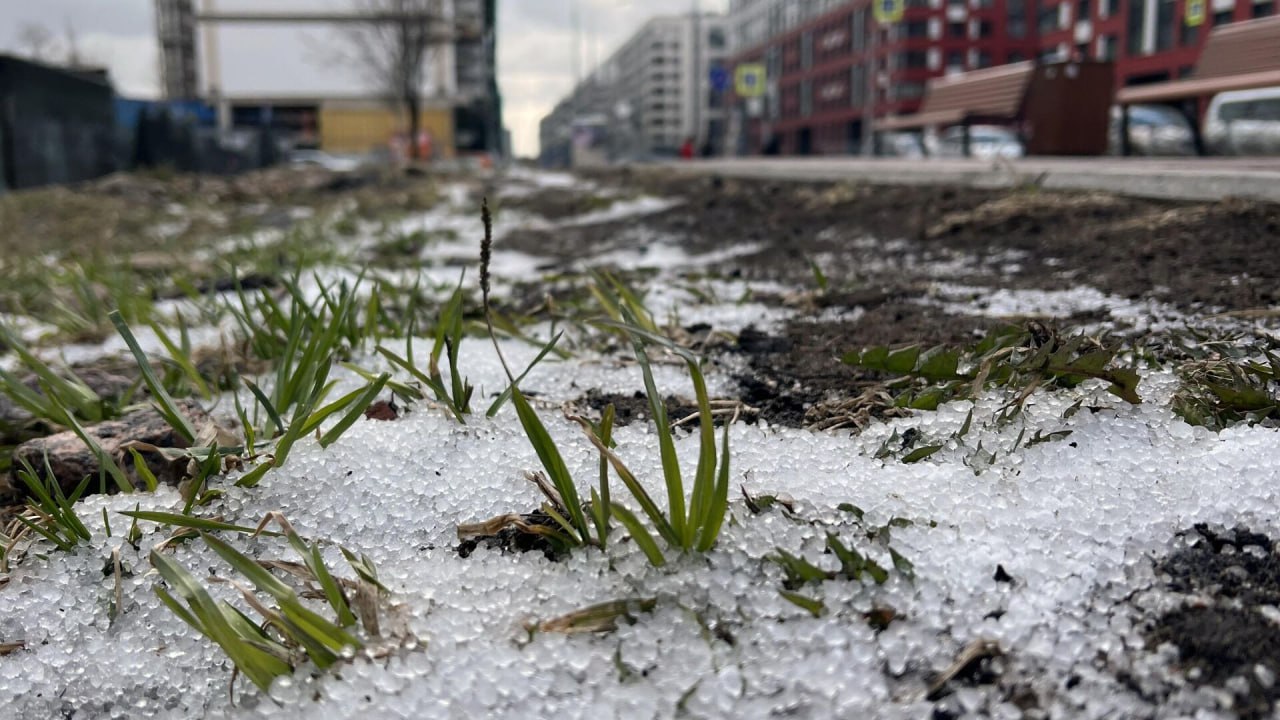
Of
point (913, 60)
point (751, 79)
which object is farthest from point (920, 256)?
point (913, 60)

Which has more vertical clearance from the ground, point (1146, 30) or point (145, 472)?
point (1146, 30)

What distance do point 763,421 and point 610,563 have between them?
48cm

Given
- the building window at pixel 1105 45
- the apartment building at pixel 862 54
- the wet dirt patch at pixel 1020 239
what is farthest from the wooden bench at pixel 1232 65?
the apartment building at pixel 862 54

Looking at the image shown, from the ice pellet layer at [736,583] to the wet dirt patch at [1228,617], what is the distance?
0.07ft

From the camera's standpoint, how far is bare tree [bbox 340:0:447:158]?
25.2 metres

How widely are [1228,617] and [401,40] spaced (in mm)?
26955

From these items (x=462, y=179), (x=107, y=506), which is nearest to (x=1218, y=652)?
(x=107, y=506)

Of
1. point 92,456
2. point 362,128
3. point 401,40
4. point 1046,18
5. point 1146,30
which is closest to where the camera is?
point 92,456

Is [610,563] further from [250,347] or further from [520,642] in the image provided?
[250,347]

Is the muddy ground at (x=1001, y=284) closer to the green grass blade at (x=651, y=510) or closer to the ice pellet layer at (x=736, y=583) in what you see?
the ice pellet layer at (x=736, y=583)

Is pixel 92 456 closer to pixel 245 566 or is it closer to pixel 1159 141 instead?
pixel 245 566

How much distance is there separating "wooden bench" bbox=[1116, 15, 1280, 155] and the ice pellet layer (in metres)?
5.94

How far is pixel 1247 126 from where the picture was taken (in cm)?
1046

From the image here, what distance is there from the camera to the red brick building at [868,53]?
5369 centimetres
